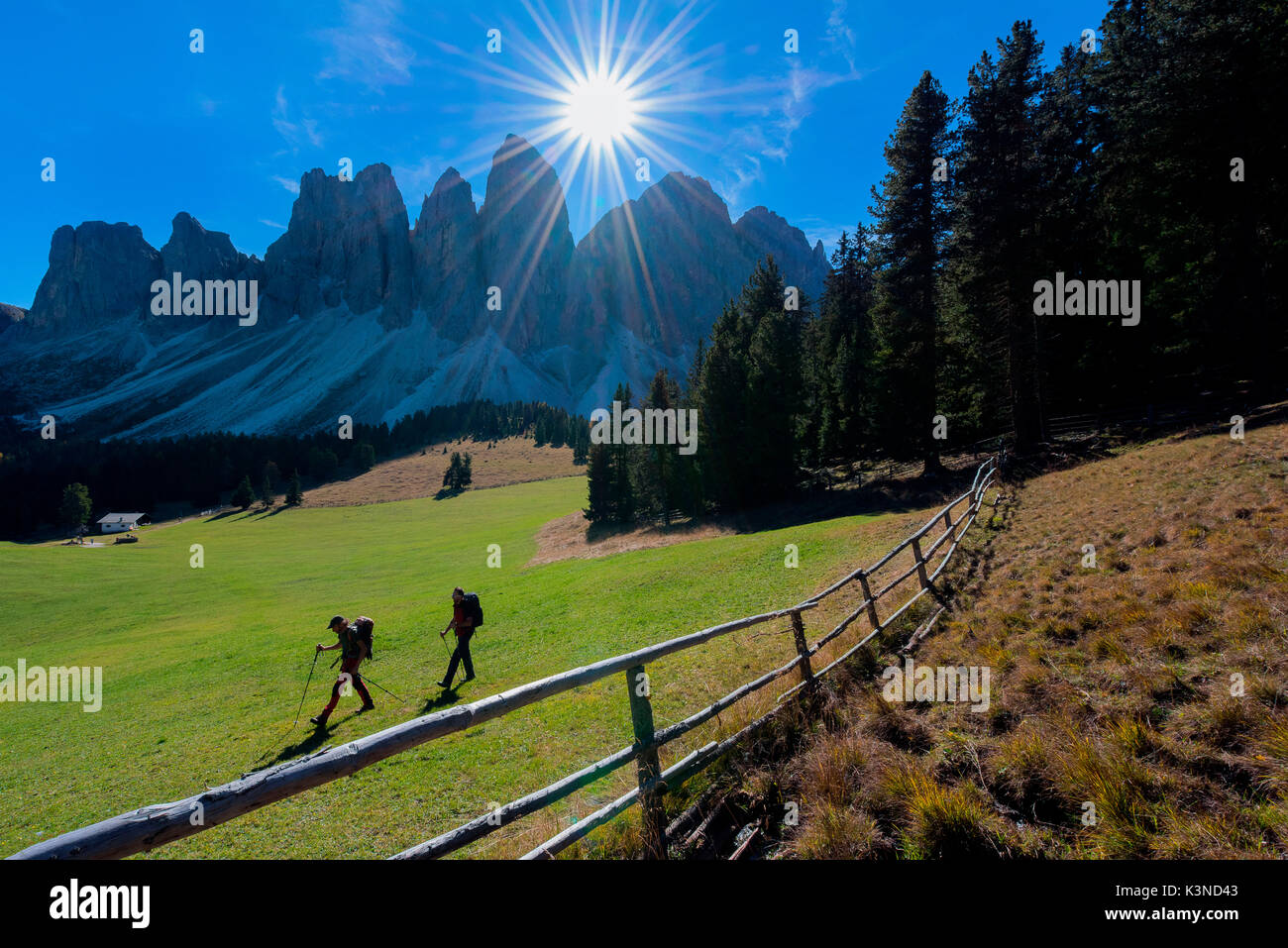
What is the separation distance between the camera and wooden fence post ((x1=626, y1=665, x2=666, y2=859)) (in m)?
4.17

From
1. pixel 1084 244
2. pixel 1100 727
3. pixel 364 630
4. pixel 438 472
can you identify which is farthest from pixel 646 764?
pixel 438 472

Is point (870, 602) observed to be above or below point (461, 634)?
above

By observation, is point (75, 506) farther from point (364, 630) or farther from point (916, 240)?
point (916, 240)

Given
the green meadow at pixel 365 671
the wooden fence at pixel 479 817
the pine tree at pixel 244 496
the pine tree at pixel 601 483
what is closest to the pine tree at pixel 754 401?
the green meadow at pixel 365 671

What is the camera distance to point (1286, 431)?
516 inches

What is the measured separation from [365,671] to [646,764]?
13027 millimetres

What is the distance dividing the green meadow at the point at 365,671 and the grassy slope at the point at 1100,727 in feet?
6.74

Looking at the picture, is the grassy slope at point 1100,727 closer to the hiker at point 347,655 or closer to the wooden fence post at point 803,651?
the wooden fence post at point 803,651

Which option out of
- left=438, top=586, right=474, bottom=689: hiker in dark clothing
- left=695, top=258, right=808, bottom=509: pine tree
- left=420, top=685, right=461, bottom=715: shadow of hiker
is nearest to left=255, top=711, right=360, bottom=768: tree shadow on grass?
left=420, top=685, right=461, bottom=715: shadow of hiker

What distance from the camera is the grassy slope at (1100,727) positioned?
352cm

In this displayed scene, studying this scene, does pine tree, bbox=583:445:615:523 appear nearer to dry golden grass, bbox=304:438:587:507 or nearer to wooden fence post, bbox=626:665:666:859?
wooden fence post, bbox=626:665:666:859

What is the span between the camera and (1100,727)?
453 cm

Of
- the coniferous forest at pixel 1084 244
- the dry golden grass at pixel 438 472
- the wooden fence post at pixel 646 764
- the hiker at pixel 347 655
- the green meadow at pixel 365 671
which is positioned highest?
the coniferous forest at pixel 1084 244
